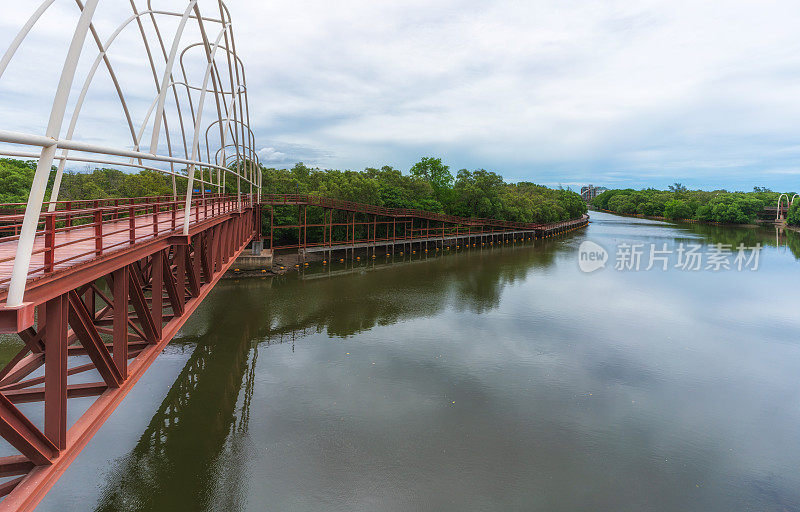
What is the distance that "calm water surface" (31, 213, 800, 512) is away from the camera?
11.8 meters

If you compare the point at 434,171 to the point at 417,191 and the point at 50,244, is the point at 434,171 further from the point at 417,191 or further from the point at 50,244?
the point at 50,244

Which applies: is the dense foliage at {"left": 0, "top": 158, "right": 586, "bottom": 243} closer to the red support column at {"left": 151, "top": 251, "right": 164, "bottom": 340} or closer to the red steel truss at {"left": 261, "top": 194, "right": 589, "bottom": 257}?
the red steel truss at {"left": 261, "top": 194, "right": 589, "bottom": 257}

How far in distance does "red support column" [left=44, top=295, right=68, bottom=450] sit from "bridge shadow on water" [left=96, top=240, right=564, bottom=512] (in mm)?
5541

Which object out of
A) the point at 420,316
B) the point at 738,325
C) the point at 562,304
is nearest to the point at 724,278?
the point at 738,325

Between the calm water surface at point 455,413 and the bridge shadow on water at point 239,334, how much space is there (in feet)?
0.28

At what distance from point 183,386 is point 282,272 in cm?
2281

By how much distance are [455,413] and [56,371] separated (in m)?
12.2

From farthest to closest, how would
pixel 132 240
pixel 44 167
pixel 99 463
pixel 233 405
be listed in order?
pixel 233 405 < pixel 99 463 < pixel 132 240 < pixel 44 167

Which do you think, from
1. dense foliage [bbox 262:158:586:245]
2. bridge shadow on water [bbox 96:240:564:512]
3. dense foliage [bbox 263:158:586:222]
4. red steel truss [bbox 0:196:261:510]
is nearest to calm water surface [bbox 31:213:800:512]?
bridge shadow on water [bbox 96:240:564:512]

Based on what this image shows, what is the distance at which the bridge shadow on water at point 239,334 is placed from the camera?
38.7ft

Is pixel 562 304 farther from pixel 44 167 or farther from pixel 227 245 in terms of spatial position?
pixel 44 167

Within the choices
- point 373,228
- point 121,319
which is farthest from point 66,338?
point 373,228

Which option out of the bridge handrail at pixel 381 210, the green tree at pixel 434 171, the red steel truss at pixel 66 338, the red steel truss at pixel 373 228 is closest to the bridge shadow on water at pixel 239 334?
the red steel truss at pixel 66 338

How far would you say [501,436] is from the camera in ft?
47.0
